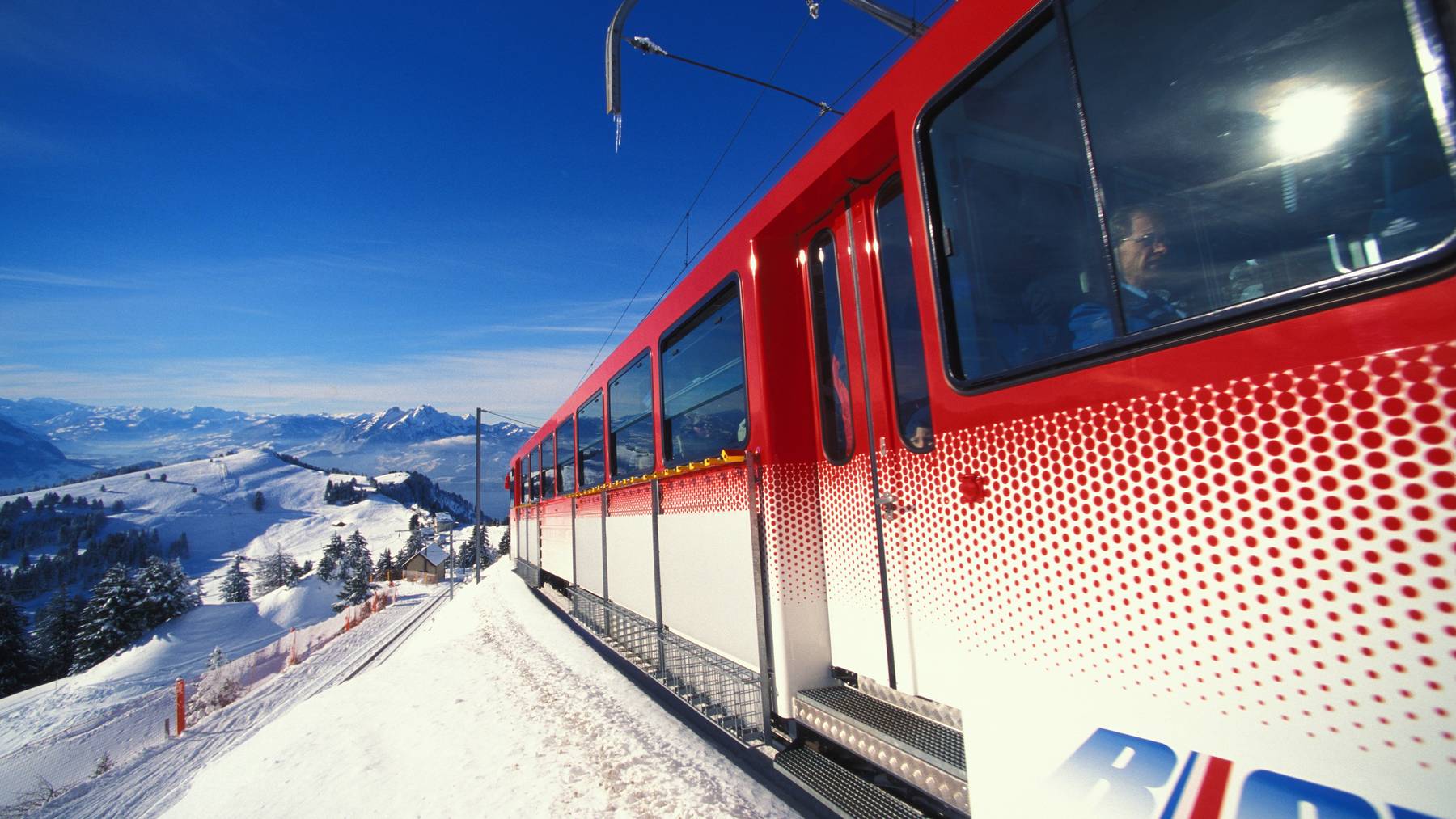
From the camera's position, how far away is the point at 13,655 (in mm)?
43281

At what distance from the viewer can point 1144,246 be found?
1.59m

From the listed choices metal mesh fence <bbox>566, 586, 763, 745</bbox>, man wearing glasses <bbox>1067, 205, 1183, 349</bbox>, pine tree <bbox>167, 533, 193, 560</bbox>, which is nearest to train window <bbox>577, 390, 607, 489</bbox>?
metal mesh fence <bbox>566, 586, 763, 745</bbox>

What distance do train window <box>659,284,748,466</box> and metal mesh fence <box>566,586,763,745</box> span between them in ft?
4.30

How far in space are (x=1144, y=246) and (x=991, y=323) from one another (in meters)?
0.51

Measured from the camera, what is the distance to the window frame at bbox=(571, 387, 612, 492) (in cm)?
714

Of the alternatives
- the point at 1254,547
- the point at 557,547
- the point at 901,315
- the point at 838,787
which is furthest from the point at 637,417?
the point at 557,547

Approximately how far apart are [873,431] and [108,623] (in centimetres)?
6999

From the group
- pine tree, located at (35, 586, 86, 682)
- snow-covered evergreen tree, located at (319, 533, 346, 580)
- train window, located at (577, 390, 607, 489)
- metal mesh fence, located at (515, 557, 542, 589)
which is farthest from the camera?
snow-covered evergreen tree, located at (319, 533, 346, 580)

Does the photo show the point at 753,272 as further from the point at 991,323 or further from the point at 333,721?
the point at 333,721

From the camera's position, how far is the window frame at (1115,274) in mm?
1095

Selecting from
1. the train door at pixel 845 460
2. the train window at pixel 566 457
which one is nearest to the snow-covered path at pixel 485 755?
the train door at pixel 845 460

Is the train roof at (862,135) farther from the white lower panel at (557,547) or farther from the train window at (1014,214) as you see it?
the white lower panel at (557,547)

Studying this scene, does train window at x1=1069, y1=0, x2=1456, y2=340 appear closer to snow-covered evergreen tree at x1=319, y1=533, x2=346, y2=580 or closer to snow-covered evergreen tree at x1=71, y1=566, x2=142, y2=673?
snow-covered evergreen tree at x1=71, y1=566, x2=142, y2=673

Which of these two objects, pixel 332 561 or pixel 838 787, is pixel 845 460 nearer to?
pixel 838 787
